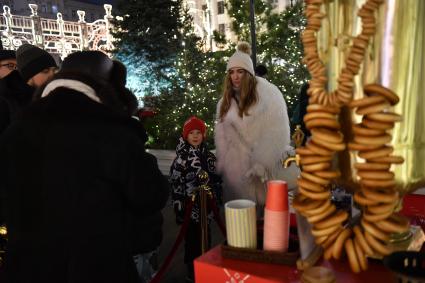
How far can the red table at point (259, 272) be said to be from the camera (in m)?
1.00

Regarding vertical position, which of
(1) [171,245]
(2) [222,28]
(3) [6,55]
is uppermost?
(2) [222,28]

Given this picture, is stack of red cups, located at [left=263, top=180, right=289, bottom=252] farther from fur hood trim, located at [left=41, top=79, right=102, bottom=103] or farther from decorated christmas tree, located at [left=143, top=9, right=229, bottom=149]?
decorated christmas tree, located at [left=143, top=9, right=229, bottom=149]

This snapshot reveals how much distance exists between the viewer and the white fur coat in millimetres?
2846

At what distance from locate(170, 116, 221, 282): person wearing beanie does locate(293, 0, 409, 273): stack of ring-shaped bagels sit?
223 centimetres

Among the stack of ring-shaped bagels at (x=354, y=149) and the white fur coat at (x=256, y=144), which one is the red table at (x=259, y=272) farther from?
the white fur coat at (x=256, y=144)

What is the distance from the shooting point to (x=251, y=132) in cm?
286

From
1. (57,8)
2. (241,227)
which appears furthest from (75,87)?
(57,8)

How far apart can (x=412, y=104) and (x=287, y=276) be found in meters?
0.55

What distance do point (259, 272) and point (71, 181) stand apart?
29.9 inches

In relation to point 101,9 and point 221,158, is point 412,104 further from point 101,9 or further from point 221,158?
point 101,9

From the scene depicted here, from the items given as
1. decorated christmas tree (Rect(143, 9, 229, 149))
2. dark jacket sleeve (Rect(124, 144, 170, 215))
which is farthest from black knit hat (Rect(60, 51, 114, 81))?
decorated christmas tree (Rect(143, 9, 229, 149))

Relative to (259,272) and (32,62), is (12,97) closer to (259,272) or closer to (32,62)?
(32,62)

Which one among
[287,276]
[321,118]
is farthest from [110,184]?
[321,118]

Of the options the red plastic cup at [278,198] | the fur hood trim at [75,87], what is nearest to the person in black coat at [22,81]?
the fur hood trim at [75,87]
